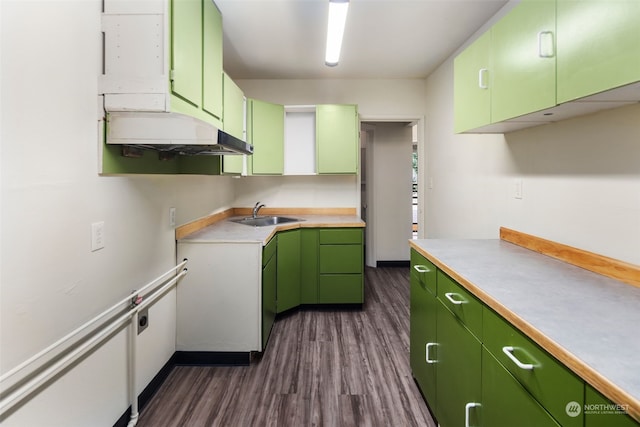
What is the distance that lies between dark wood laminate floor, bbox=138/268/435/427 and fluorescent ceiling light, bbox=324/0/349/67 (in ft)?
7.37

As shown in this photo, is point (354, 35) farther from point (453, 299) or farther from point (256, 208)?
point (453, 299)

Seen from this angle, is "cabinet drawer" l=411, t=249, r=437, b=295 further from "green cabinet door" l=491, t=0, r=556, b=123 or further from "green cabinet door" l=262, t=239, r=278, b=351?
"green cabinet door" l=262, t=239, r=278, b=351

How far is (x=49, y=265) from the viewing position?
3.90 feet

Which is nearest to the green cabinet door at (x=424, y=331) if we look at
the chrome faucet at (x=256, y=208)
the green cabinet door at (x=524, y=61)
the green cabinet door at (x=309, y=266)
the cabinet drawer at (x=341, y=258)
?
the green cabinet door at (x=524, y=61)

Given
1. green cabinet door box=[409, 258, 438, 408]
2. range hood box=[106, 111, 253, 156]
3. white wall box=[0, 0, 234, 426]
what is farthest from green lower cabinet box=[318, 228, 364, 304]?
range hood box=[106, 111, 253, 156]

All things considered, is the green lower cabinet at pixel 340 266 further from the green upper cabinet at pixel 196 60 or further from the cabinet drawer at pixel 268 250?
the green upper cabinet at pixel 196 60

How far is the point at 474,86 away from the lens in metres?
1.82

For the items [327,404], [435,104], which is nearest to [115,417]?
[327,404]

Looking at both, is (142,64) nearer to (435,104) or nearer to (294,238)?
(294,238)

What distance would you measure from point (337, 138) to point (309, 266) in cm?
137

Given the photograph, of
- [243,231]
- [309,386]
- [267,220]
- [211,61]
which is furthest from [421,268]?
→ [267,220]

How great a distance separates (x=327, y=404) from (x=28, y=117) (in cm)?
191

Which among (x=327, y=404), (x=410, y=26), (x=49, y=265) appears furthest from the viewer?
(x=410, y=26)

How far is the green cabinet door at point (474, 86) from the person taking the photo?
1691 millimetres
